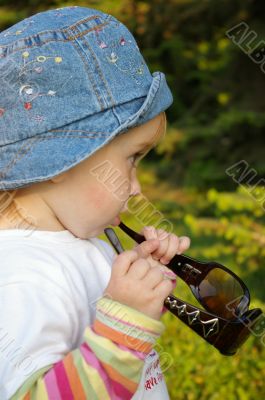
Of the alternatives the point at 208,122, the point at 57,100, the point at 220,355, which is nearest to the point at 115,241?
the point at 57,100

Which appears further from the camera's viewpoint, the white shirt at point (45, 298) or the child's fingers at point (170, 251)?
the child's fingers at point (170, 251)

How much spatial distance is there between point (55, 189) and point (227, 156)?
16.3 ft

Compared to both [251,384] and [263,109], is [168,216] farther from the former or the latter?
[251,384]

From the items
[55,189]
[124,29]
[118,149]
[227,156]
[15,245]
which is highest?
[124,29]

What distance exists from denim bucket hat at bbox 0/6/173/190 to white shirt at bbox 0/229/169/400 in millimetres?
171

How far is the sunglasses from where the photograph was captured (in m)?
1.50

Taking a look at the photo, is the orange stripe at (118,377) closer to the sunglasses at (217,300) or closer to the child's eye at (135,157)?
the sunglasses at (217,300)

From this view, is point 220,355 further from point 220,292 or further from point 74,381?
point 74,381

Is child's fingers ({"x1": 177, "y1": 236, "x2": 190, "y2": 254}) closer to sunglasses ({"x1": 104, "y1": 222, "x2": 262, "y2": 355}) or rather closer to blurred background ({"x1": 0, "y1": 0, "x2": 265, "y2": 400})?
sunglasses ({"x1": 104, "y1": 222, "x2": 262, "y2": 355})

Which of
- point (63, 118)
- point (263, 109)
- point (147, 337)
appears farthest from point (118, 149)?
point (263, 109)

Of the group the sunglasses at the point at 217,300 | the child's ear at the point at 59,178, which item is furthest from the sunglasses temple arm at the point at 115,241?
the child's ear at the point at 59,178

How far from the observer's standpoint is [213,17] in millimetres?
6230

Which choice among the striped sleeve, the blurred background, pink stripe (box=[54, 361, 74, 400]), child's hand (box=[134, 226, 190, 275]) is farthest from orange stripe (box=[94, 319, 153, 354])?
the blurred background

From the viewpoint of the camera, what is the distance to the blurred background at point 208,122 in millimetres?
4723
